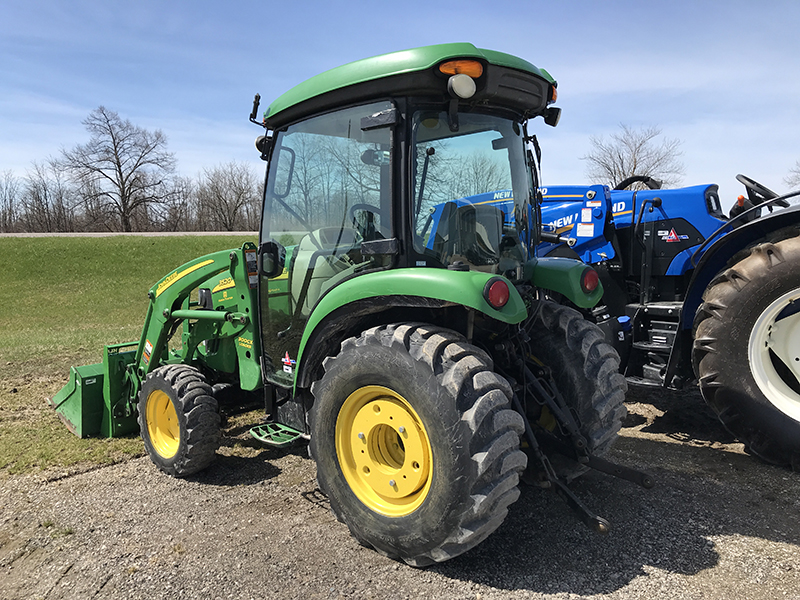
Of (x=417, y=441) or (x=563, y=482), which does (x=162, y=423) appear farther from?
(x=563, y=482)

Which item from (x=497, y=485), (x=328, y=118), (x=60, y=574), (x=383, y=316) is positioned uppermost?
(x=328, y=118)

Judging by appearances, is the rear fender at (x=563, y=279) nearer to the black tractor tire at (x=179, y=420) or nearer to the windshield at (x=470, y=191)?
the windshield at (x=470, y=191)

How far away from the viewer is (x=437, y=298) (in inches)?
107

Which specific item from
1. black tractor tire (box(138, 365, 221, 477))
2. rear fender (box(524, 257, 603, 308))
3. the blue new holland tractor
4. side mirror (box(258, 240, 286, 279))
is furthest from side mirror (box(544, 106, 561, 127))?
black tractor tire (box(138, 365, 221, 477))

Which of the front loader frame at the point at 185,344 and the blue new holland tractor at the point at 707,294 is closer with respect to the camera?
the blue new holland tractor at the point at 707,294

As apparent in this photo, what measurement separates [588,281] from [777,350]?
161 centimetres

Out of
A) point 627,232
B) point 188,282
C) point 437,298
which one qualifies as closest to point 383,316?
point 437,298

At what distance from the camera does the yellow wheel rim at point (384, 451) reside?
9.16ft

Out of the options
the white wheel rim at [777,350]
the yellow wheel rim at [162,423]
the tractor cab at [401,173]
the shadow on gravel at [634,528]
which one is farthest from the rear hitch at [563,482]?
the yellow wheel rim at [162,423]

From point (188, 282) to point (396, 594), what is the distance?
2975mm

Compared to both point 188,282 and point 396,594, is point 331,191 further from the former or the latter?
point 396,594

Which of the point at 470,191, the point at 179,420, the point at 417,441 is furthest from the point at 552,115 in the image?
the point at 179,420

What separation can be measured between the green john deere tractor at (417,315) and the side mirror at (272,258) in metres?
0.02

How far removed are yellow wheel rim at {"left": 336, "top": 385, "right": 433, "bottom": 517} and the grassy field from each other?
2.57 meters
